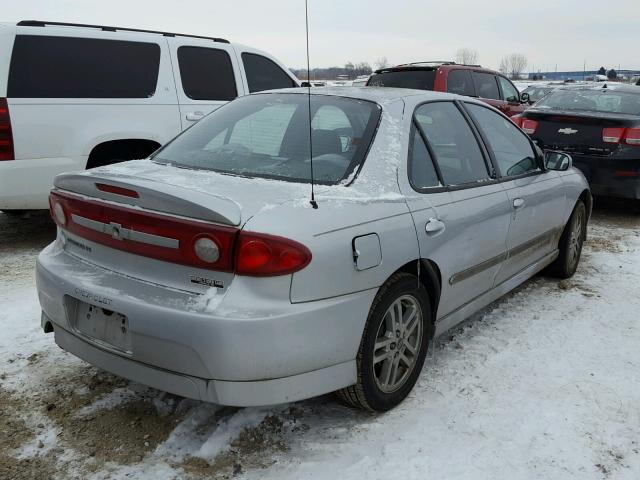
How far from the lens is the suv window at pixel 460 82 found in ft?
30.2

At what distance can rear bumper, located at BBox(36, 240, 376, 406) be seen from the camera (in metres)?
2.24

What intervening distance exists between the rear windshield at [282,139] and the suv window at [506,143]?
1052mm

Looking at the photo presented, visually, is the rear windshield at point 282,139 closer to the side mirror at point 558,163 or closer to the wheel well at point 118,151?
the side mirror at point 558,163

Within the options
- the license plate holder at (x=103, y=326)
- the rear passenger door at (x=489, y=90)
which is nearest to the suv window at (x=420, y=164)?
the license plate holder at (x=103, y=326)

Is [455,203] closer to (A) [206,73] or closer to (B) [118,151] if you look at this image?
(B) [118,151]

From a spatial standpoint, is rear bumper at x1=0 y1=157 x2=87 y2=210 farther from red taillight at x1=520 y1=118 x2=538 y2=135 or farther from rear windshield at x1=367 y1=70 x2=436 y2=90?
rear windshield at x1=367 y1=70 x2=436 y2=90

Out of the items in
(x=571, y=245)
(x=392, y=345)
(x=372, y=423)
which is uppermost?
(x=392, y=345)

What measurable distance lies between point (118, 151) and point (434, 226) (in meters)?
3.89

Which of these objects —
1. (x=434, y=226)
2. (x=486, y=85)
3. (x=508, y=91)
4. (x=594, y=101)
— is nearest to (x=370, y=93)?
(x=434, y=226)

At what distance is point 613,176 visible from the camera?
6.80 m

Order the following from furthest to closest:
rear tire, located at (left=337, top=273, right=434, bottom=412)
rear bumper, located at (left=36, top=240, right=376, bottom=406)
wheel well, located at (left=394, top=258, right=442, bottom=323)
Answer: wheel well, located at (left=394, top=258, right=442, bottom=323) < rear tire, located at (left=337, top=273, right=434, bottom=412) < rear bumper, located at (left=36, top=240, right=376, bottom=406)

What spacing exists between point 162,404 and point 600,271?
12.9 feet

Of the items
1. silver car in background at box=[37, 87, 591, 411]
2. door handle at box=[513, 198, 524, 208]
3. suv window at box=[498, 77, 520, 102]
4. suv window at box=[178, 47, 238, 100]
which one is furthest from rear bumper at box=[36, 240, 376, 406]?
suv window at box=[498, 77, 520, 102]

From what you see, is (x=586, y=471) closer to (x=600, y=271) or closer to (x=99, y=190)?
(x=99, y=190)
